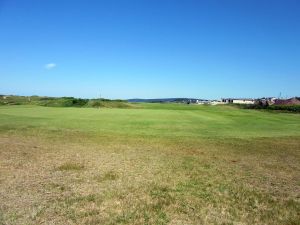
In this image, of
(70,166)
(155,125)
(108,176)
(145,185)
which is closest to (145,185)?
(145,185)

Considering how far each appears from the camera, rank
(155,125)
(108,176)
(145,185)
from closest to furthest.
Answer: (145,185) → (108,176) → (155,125)

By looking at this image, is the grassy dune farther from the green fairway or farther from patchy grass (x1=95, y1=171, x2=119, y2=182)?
the green fairway

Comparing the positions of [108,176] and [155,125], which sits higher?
[108,176]

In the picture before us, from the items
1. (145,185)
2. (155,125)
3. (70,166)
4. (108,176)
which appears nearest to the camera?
(145,185)

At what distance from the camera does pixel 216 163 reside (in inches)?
601

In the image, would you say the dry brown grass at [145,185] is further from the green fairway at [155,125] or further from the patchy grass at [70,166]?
the green fairway at [155,125]

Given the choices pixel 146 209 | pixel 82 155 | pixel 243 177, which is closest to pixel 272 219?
pixel 146 209

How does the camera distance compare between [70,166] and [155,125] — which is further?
[155,125]

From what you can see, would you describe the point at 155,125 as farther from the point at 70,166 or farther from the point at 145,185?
the point at 145,185

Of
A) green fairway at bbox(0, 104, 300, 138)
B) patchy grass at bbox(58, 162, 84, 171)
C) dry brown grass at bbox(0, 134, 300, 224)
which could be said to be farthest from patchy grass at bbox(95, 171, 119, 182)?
green fairway at bbox(0, 104, 300, 138)

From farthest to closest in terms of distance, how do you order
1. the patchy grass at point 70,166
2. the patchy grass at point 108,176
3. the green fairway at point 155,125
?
1. the green fairway at point 155,125
2. the patchy grass at point 70,166
3. the patchy grass at point 108,176

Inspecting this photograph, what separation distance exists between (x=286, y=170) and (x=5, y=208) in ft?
35.4

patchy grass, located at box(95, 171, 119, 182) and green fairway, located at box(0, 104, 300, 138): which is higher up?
patchy grass, located at box(95, 171, 119, 182)

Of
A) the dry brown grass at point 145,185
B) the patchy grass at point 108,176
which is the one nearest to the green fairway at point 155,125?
the dry brown grass at point 145,185
